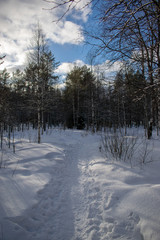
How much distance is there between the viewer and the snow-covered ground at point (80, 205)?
1.63 meters

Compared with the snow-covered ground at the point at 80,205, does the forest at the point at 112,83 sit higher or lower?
higher

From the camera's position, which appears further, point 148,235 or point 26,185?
point 26,185

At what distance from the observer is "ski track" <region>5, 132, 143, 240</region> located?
1.63 m

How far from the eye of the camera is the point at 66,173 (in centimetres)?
372

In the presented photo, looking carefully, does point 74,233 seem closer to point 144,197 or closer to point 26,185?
point 144,197

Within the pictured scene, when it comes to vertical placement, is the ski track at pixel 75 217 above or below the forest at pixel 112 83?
below

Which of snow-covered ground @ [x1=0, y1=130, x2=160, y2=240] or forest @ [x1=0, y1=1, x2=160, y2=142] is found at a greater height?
forest @ [x1=0, y1=1, x2=160, y2=142]

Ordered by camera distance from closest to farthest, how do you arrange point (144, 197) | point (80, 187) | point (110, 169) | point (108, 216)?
point (108, 216) < point (144, 197) < point (80, 187) < point (110, 169)

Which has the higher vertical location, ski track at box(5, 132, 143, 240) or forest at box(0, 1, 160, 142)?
forest at box(0, 1, 160, 142)

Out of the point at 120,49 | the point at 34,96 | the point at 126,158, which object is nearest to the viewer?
the point at 120,49

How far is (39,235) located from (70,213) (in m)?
0.61

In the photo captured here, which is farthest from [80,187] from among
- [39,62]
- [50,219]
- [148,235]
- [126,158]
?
[39,62]

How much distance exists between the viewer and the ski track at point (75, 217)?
1632 mm

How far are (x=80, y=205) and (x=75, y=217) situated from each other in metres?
0.30
